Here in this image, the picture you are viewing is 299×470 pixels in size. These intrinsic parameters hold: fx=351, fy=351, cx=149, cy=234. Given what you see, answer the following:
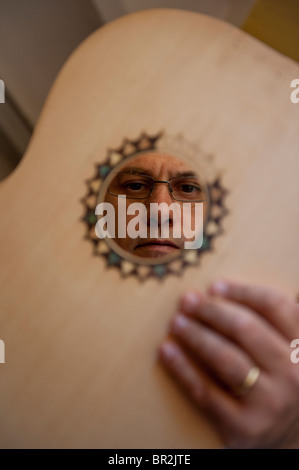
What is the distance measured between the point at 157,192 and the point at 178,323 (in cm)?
24

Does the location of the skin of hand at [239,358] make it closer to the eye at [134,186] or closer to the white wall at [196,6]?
the eye at [134,186]

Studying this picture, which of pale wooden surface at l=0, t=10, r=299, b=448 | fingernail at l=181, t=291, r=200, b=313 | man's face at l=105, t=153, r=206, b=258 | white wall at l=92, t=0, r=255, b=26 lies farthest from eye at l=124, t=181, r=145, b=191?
white wall at l=92, t=0, r=255, b=26

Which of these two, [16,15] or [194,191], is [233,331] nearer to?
[194,191]

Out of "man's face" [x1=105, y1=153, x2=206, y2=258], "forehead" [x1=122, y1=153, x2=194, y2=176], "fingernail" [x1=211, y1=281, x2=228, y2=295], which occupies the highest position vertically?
"forehead" [x1=122, y1=153, x2=194, y2=176]

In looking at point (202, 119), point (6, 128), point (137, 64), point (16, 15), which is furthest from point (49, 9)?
point (202, 119)

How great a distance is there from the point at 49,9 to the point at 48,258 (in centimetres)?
60

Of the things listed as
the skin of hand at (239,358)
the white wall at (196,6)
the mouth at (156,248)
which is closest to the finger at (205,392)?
the skin of hand at (239,358)

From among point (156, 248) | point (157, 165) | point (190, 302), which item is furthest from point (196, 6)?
point (190, 302)

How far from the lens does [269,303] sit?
0.39 metres

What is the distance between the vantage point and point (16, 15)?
74cm

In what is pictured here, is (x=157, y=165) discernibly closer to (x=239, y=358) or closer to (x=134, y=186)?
(x=134, y=186)

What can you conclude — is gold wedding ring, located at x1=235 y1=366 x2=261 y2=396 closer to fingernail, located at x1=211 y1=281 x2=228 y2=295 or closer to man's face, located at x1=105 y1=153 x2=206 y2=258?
fingernail, located at x1=211 y1=281 x2=228 y2=295

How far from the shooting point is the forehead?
554 mm

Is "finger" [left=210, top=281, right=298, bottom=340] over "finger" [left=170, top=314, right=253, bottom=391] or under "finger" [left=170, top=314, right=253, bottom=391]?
over
